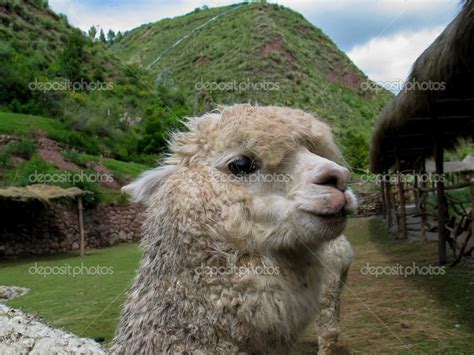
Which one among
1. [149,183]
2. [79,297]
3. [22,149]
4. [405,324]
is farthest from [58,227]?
[149,183]

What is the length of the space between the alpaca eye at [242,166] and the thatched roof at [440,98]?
3726 mm

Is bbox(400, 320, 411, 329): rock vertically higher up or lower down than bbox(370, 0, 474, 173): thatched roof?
lower down

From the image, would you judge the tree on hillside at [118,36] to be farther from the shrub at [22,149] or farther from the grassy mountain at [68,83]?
the shrub at [22,149]

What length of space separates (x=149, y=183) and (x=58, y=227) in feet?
51.4

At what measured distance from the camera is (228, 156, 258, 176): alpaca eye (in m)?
1.70

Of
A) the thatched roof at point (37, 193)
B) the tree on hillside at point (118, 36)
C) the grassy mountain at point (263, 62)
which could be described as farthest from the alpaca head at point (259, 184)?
the tree on hillside at point (118, 36)

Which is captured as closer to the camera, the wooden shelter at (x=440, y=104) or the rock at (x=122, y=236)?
the wooden shelter at (x=440, y=104)

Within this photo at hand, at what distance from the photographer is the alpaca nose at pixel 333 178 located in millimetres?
1548

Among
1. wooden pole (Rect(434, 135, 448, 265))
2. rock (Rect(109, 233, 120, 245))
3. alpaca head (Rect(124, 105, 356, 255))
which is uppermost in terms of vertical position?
alpaca head (Rect(124, 105, 356, 255))

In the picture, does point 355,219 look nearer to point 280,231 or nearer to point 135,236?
point 135,236

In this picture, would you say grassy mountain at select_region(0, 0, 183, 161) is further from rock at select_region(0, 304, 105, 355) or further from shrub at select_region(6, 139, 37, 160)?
rock at select_region(0, 304, 105, 355)

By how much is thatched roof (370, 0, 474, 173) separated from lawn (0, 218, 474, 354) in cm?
246

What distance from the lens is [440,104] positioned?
23.0 feet

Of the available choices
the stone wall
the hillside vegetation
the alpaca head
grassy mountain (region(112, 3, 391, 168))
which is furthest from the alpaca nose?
grassy mountain (region(112, 3, 391, 168))
